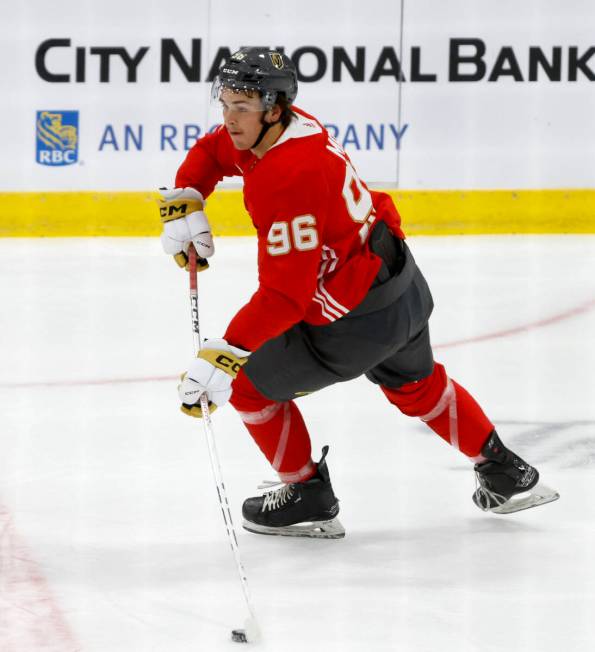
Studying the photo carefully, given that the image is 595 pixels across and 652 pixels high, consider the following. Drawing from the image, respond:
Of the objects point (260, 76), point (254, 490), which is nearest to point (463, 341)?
point (254, 490)

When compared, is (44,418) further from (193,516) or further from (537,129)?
(537,129)

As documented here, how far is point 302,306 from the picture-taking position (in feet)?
7.64

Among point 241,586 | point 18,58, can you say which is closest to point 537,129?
point 18,58

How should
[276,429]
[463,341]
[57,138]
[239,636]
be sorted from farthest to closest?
[57,138], [463,341], [276,429], [239,636]

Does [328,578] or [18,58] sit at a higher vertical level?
[18,58]

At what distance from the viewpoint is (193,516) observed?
9.41ft

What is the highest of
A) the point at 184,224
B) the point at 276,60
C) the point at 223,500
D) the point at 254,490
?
the point at 276,60

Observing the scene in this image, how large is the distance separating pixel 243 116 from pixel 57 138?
3.59 metres

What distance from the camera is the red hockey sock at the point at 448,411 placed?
278 cm

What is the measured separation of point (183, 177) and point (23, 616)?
3.28 ft

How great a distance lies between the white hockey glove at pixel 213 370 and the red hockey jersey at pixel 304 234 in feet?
0.08

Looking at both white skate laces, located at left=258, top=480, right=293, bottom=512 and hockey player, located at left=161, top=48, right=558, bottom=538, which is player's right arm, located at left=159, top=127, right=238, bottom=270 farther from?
white skate laces, located at left=258, top=480, right=293, bottom=512

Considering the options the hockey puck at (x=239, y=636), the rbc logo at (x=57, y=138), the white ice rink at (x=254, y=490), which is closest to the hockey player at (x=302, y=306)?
the white ice rink at (x=254, y=490)

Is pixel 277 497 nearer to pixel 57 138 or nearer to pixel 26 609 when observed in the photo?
pixel 26 609
